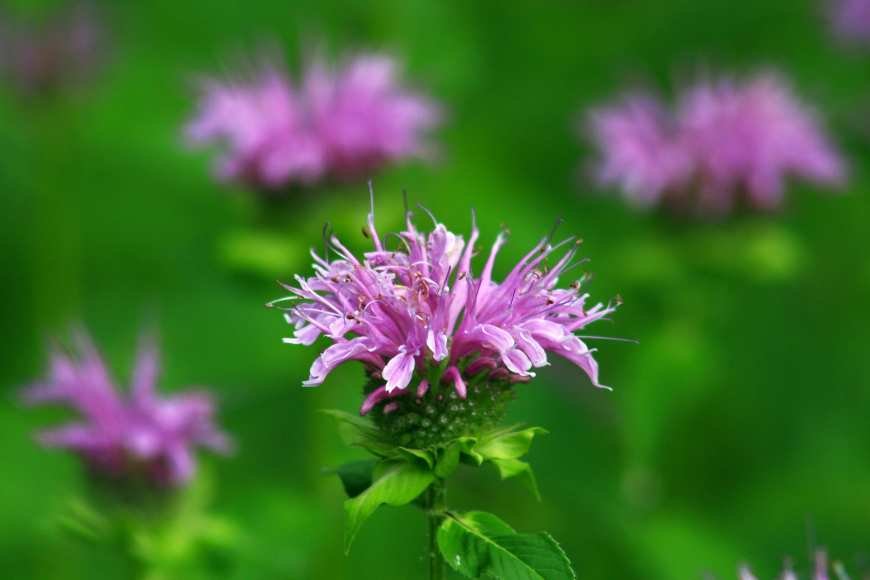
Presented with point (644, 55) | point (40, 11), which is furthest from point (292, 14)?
point (644, 55)

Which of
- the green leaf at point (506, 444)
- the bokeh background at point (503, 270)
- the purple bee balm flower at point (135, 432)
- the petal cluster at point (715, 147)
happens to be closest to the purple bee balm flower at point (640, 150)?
the petal cluster at point (715, 147)

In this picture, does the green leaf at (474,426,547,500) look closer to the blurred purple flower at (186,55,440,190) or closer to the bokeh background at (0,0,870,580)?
the bokeh background at (0,0,870,580)

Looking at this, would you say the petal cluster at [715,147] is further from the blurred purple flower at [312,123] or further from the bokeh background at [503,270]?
the blurred purple flower at [312,123]

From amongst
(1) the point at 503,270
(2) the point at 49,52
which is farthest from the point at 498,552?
(2) the point at 49,52

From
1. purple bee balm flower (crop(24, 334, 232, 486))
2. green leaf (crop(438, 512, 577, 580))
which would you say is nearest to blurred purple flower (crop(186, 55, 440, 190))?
purple bee balm flower (crop(24, 334, 232, 486))

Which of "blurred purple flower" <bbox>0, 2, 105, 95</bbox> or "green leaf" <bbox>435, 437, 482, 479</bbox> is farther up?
"blurred purple flower" <bbox>0, 2, 105, 95</bbox>

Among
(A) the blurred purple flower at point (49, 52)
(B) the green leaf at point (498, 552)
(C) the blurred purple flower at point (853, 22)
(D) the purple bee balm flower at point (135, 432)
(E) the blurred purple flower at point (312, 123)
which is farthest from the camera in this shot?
(C) the blurred purple flower at point (853, 22)

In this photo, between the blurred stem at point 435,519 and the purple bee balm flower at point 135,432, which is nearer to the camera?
the blurred stem at point 435,519

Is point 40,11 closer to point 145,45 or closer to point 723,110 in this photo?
point 145,45
